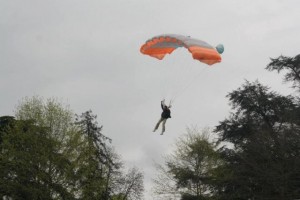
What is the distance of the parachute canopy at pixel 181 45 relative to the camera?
17328 mm

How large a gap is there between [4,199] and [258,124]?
1955cm

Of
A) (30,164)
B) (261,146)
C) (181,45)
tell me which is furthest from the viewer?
(30,164)

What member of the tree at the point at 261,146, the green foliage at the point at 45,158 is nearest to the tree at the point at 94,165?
the green foliage at the point at 45,158

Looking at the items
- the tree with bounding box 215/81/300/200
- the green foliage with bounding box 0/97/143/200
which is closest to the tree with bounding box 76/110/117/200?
the green foliage with bounding box 0/97/143/200

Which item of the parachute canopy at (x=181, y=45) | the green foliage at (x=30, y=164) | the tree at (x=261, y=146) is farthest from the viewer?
the green foliage at (x=30, y=164)

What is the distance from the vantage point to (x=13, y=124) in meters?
31.2

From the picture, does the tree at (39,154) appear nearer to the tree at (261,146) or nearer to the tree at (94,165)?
the tree at (94,165)

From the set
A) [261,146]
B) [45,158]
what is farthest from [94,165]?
[261,146]

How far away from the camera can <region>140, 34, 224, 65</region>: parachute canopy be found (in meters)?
17.3

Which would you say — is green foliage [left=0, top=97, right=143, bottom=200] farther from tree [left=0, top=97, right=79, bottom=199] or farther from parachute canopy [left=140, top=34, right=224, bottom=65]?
parachute canopy [left=140, top=34, right=224, bottom=65]

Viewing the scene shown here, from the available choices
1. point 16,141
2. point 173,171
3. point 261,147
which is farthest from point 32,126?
point 261,147

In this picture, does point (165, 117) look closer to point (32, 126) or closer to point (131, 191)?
point (32, 126)

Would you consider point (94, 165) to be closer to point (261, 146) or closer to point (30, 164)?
point (30, 164)

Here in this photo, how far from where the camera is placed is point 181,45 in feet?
65.5
